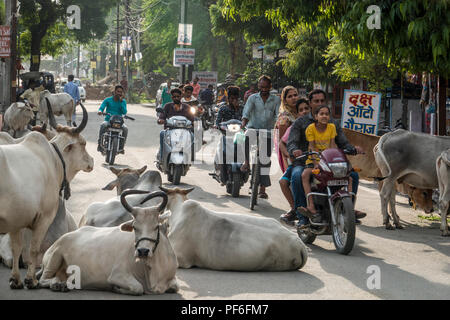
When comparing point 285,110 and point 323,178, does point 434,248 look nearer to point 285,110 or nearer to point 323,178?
point 323,178

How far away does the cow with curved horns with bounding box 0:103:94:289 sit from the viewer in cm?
655

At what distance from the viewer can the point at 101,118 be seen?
35.7 metres

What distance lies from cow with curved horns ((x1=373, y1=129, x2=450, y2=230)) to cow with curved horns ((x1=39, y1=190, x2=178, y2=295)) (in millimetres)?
5768

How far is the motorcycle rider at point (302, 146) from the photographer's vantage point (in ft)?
33.1

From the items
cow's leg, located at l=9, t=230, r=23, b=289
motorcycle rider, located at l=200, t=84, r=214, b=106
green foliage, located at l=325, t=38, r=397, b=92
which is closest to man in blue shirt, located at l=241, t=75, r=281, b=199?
green foliage, located at l=325, t=38, r=397, b=92

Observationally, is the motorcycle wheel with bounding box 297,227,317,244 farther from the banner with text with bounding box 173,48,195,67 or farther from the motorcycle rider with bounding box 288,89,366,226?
the banner with text with bounding box 173,48,195,67

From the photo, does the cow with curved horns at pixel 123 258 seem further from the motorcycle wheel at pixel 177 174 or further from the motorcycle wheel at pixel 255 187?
the motorcycle wheel at pixel 177 174

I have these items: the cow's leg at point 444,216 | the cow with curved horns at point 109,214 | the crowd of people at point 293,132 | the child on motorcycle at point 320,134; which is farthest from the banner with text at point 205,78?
the cow with curved horns at point 109,214

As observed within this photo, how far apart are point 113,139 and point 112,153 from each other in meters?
0.34

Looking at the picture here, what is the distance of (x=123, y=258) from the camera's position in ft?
22.7

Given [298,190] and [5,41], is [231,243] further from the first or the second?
[5,41]

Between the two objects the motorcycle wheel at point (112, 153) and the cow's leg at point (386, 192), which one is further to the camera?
the motorcycle wheel at point (112, 153)

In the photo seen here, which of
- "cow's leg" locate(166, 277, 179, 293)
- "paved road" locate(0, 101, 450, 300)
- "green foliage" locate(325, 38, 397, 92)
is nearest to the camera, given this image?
"cow's leg" locate(166, 277, 179, 293)

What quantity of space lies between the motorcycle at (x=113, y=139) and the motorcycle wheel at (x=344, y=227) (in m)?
9.83
